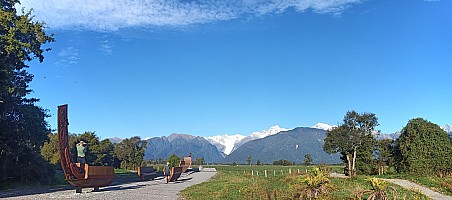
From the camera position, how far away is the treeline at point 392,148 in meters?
28.6

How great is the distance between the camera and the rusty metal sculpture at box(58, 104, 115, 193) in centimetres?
1730

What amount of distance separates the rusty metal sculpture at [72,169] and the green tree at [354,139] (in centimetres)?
2606

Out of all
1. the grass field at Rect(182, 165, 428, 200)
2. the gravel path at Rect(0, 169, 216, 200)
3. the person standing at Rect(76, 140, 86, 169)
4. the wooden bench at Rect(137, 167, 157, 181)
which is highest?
the person standing at Rect(76, 140, 86, 169)

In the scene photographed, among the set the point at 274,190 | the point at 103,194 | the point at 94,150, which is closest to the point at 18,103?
the point at 103,194

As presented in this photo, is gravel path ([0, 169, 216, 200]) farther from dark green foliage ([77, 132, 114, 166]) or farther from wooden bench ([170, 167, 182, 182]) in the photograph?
dark green foliage ([77, 132, 114, 166])

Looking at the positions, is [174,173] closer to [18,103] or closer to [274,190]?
[18,103]

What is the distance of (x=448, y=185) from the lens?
17047mm

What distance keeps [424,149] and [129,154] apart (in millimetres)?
46720

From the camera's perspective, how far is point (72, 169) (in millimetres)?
17422

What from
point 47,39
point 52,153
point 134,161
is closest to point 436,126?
point 47,39

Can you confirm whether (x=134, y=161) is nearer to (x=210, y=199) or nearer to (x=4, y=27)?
(x=4, y=27)

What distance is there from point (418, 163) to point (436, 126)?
3505mm

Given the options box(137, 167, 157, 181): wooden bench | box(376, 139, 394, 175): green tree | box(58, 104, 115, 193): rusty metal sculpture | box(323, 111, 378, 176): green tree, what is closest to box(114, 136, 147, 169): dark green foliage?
box(137, 167, 157, 181): wooden bench

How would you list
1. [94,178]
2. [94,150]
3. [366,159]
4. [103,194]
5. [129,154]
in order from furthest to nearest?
1. [129,154]
2. [94,150]
3. [366,159]
4. [94,178]
5. [103,194]
